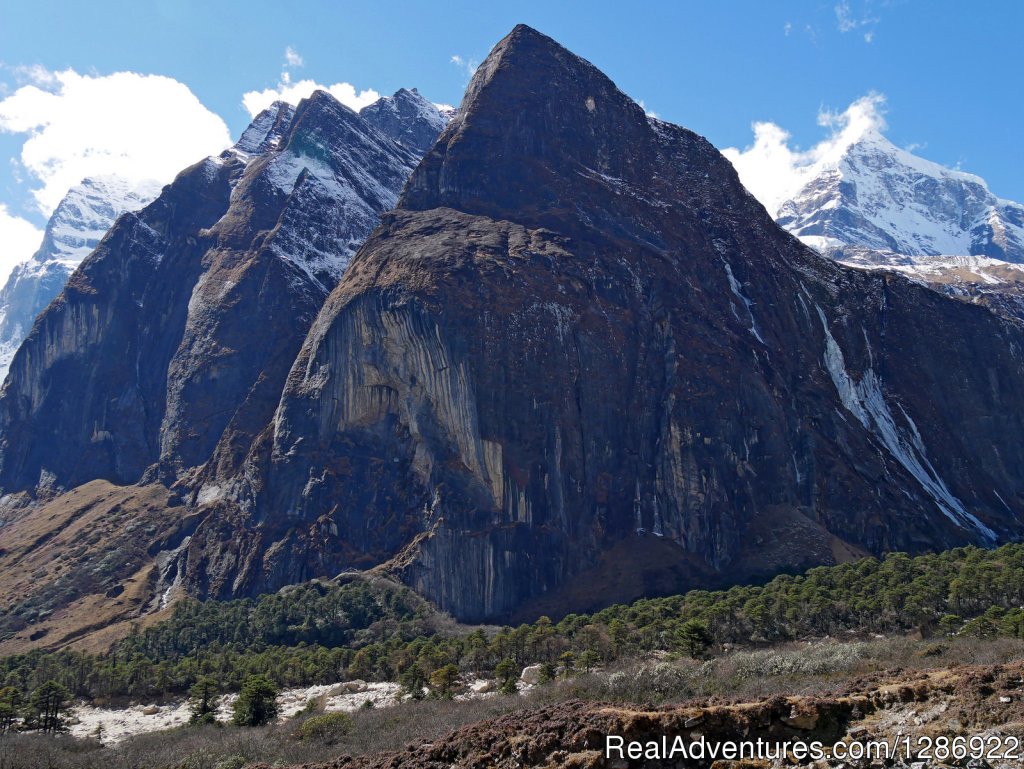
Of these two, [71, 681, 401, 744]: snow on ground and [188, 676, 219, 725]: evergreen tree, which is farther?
[188, 676, 219, 725]: evergreen tree

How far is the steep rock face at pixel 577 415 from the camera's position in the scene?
136 m

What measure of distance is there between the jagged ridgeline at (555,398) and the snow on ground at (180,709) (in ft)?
124

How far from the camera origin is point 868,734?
116ft

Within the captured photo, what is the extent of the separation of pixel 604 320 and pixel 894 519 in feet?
178

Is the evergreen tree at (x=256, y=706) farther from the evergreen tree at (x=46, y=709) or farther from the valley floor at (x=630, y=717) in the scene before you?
the evergreen tree at (x=46, y=709)

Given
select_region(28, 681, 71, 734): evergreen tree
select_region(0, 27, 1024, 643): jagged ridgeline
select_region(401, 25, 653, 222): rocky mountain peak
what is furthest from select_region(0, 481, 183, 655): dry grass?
select_region(401, 25, 653, 222): rocky mountain peak

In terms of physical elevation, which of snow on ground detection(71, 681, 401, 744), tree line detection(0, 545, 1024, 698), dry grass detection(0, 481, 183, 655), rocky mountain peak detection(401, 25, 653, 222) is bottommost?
snow on ground detection(71, 681, 401, 744)

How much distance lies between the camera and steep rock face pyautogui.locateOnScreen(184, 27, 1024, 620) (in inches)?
5335

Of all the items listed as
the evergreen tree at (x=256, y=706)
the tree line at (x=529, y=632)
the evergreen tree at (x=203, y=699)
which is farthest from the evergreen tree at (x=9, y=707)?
the evergreen tree at (x=256, y=706)

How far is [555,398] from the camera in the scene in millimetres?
144000

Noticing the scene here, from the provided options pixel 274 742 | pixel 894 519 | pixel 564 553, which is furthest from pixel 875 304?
pixel 274 742

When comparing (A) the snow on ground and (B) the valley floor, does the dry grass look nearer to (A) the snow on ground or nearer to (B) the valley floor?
(A) the snow on ground

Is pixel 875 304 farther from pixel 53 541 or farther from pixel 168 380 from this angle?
pixel 53 541

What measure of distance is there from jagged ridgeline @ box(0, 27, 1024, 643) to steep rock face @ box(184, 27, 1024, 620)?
47 cm
